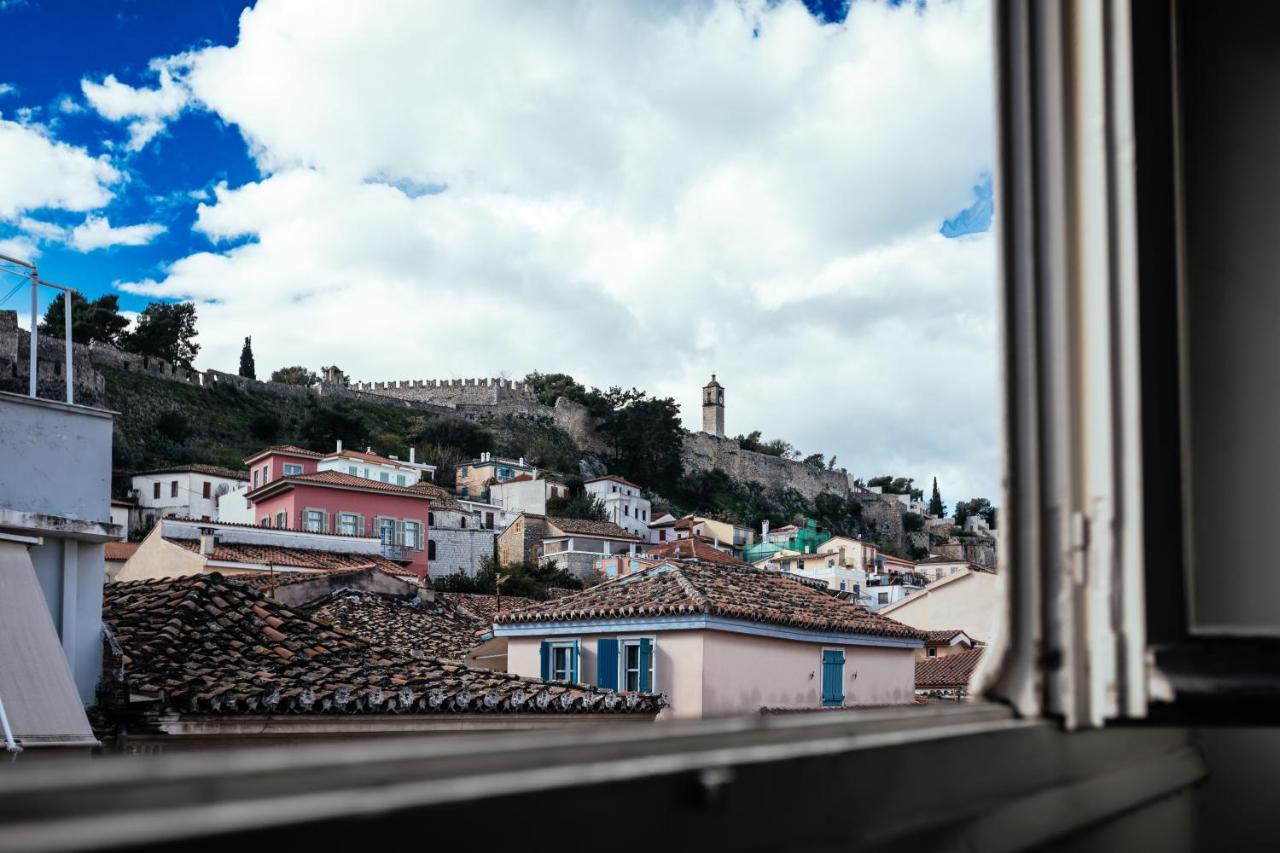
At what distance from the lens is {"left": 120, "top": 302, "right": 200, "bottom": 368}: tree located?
44.3 meters

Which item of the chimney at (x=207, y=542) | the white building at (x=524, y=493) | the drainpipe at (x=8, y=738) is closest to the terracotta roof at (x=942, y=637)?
the chimney at (x=207, y=542)

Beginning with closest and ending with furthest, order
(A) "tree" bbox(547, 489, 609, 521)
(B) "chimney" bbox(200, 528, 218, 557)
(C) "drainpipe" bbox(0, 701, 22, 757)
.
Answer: (C) "drainpipe" bbox(0, 701, 22, 757)
(B) "chimney" bbox(200, 528, 218, 557)
(A) "tree" bbox(547, 489, 609, 521)

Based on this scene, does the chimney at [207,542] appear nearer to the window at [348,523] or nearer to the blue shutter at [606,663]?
the window at [348,523]

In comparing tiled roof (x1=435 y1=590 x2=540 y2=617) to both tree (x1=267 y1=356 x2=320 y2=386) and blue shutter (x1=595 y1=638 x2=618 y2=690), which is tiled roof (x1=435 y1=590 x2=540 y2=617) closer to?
blue shutter (x1=595 y1=638 x2=618 y2=690)

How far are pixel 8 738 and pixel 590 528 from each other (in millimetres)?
29893

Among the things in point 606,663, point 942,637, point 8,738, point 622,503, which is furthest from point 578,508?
point 8,738

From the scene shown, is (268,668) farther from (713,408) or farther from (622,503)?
(713,408)

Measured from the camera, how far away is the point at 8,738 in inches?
159

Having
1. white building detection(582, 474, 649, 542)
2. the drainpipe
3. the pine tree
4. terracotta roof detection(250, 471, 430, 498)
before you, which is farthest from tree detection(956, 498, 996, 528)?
the drainpipe

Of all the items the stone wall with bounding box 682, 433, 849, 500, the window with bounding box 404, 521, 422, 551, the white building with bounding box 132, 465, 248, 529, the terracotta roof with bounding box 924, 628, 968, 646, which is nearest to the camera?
the terracotta roof with bounding box 924, 628, 968, 646

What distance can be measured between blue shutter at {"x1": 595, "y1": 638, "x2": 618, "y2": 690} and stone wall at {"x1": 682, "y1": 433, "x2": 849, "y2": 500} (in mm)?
41782

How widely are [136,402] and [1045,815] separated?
42999mm

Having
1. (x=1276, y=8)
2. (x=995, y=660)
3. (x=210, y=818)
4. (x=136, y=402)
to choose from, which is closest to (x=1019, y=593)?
(x=995, y=660)

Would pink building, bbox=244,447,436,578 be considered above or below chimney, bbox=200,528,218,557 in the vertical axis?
above
